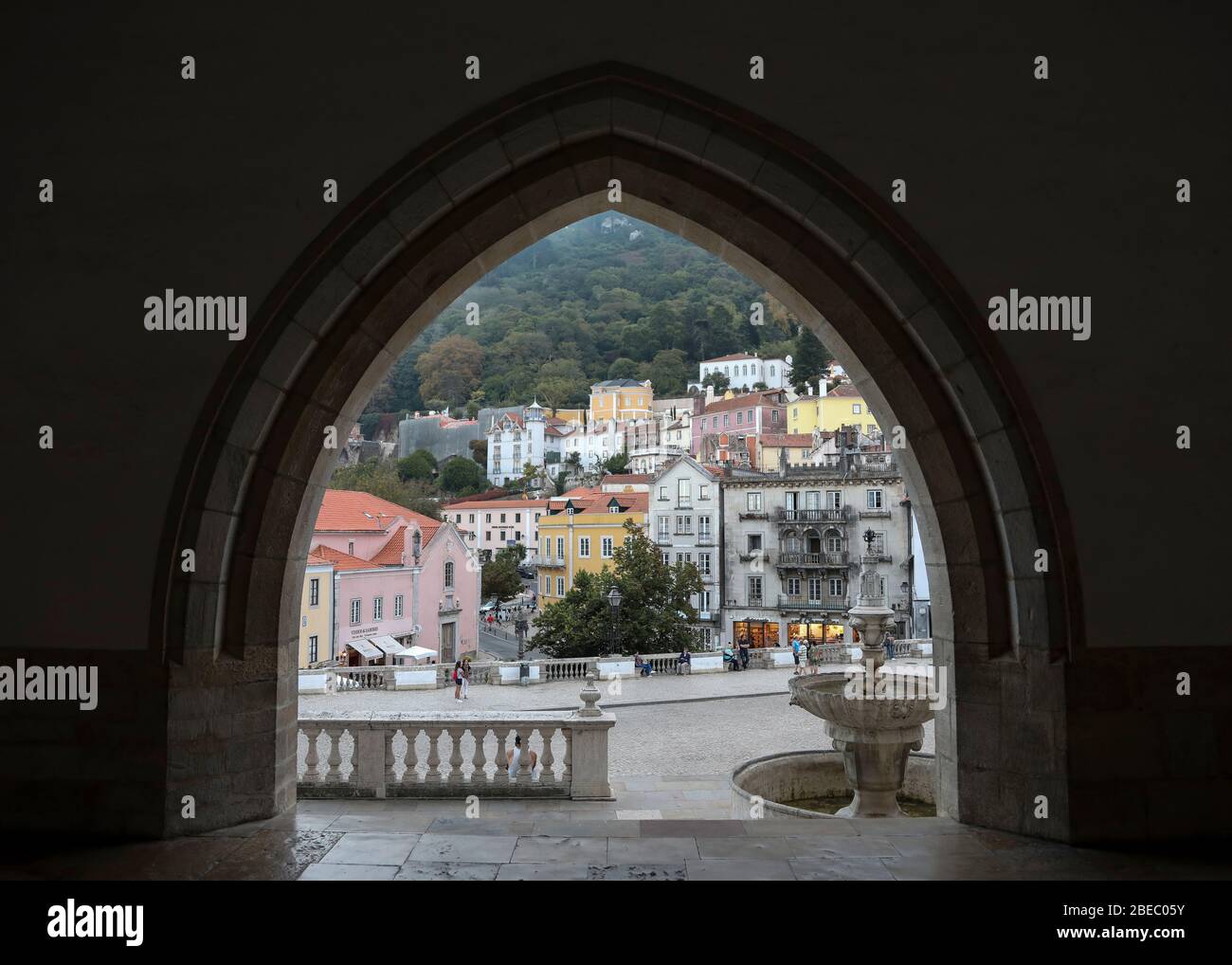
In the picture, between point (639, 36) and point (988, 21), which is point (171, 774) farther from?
point (988, 21)

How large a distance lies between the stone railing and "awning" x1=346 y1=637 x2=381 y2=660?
746 inches

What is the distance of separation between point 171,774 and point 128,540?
40.0 inches

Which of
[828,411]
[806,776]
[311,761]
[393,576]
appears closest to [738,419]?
[828,411]

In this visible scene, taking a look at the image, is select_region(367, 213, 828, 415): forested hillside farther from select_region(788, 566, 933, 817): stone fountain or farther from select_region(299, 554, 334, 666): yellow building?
select_region(788, 566, 933, 817): stone fountain

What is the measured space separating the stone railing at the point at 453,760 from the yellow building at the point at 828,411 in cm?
4450

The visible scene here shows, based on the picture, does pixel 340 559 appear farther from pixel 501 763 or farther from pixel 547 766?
pixel 501 763

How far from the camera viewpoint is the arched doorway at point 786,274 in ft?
11.7

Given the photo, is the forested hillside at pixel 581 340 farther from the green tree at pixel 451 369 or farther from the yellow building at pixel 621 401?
the yellow building at pixel 621 401

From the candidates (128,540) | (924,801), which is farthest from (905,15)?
(924,801)

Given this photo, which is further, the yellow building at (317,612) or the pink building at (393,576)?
the pink building at (393,576)

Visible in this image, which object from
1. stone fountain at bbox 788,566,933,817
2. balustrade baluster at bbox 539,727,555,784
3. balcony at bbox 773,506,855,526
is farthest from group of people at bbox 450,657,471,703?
balcony at bbox 773,506,855,526

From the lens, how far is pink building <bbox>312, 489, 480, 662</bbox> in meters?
24.3

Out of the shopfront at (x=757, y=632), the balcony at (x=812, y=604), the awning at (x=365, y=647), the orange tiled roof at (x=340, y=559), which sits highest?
the orange tiled roof at (x=340, y=559)

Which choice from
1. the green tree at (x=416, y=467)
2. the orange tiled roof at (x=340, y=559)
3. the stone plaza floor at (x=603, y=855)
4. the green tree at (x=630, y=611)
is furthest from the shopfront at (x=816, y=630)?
the green tree at (x=416, y=467)
